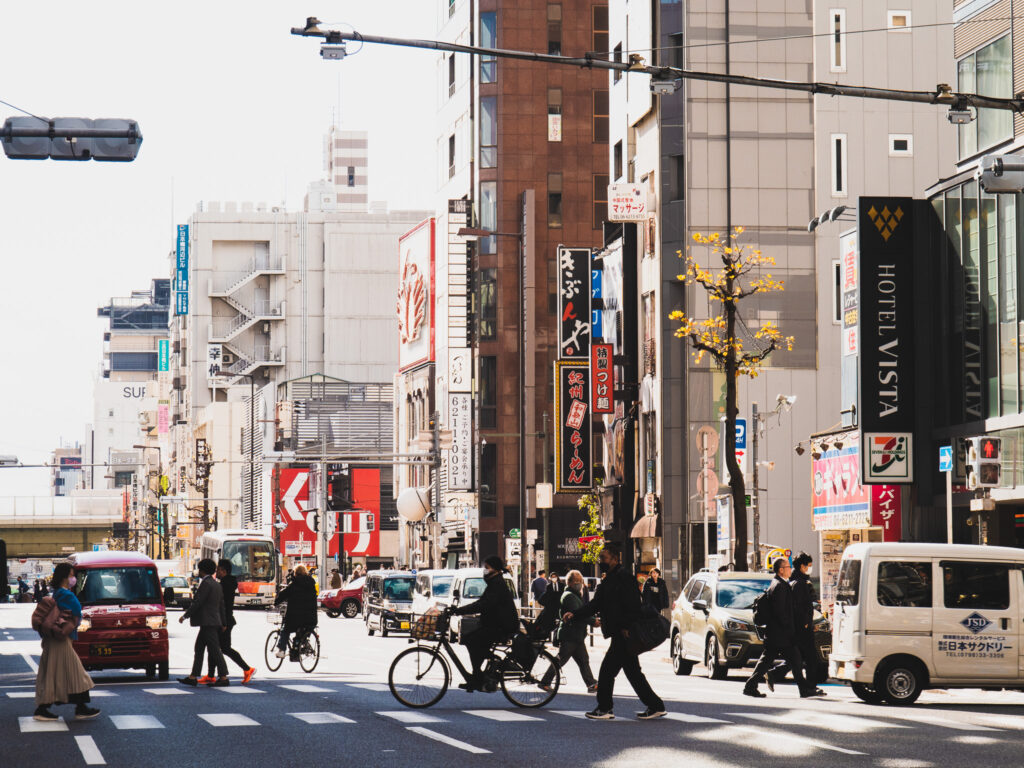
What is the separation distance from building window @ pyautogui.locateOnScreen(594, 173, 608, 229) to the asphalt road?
5672cm

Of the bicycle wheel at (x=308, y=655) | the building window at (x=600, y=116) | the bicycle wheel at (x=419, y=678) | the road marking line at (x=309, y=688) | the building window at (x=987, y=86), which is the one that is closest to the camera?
the bicycle wheel at (x=419, y=678)

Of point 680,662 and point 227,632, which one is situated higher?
point 227,632

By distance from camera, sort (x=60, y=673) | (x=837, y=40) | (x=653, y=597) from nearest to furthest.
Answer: (x=60, y=673) < (x=653, y=597) < (x=837, y=40)

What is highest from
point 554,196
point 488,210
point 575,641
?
point 554,196

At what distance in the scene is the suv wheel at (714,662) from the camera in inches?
1104

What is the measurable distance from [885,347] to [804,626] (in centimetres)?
1573

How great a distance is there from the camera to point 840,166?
55.4 metres

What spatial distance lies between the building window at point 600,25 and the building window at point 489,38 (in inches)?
189

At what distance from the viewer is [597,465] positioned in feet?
219

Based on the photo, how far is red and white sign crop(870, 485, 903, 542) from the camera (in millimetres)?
38594

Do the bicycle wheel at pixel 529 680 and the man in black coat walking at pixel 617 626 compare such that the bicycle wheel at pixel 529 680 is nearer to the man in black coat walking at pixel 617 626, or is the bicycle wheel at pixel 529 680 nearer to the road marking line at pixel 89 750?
the man in black coat walking at pixel 617 626

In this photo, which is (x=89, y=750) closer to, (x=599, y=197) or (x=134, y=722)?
(x=134, y=722)

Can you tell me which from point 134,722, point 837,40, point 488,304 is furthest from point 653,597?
point 488,304

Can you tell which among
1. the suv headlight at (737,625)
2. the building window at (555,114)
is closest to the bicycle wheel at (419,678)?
the suv headlight at (737,625)
